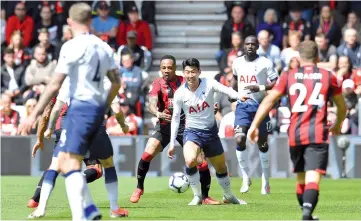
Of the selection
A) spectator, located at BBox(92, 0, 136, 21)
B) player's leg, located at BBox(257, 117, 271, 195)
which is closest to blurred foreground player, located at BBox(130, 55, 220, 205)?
player's leg, located at BBox(257, 117, 271, 195)

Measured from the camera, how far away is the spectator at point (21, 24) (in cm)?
2872

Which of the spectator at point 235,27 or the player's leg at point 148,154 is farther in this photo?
the spectator at point 235,27

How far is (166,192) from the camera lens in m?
18.9

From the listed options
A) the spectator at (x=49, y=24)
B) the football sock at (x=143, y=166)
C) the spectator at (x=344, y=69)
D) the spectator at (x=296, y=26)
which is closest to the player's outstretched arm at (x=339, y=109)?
the football sock at (x=143, y=166)

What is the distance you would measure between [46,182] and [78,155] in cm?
243

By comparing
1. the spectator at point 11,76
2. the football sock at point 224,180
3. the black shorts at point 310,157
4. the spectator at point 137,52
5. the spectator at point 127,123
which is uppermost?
the black shorts at point 310,157

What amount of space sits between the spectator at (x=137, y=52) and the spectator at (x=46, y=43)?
72.3 inches

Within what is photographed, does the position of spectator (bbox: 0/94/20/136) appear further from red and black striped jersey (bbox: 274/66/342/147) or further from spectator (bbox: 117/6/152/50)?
red and black striped jersey (bbox: 274/66/342/147)

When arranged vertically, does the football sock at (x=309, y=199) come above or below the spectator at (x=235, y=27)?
above

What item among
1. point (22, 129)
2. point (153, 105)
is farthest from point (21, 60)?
point (22, 129)

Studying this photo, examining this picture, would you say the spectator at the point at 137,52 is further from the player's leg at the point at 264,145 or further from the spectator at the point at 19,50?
the player's leg at the point at 264,145

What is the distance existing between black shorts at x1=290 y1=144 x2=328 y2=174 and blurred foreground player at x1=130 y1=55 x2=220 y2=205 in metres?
3.99

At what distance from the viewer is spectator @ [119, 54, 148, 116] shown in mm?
25969

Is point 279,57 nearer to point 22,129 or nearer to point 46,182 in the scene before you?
point 46,182
